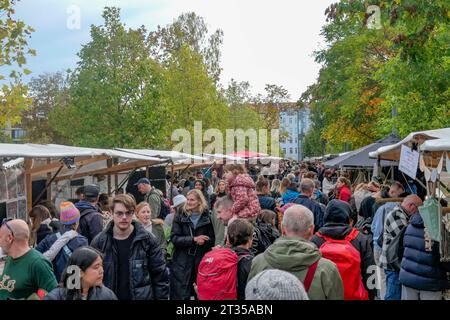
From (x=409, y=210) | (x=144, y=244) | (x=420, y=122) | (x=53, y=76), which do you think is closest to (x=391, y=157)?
(x=409, y=210)

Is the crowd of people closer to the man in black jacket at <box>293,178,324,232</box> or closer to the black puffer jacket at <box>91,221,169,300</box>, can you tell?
the black puffer jacket at <box>91,221,169,300</box>

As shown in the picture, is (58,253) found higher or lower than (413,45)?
lower

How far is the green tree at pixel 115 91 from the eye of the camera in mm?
30188

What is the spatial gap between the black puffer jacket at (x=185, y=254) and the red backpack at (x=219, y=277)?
2.43 metres

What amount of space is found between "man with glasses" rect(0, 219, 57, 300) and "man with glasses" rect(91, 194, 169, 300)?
0.80m

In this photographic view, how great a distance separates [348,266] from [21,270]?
2530 mm

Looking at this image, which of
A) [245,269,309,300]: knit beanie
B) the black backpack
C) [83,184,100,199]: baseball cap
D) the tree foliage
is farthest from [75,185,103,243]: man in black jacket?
the tree foliage

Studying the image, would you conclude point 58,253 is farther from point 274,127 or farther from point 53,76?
→ point 274,127

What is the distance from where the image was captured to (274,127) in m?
80.5

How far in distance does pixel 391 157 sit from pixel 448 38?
22.9 feet

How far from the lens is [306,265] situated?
178 inches

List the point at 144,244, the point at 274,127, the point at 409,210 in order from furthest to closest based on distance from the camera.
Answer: the point at 274,127 < the point at 409,210 < the point at 144,244
